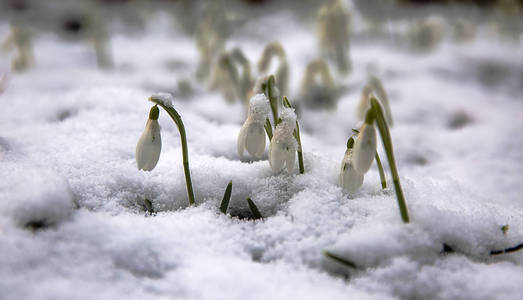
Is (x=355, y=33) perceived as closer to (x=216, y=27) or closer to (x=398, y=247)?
(x=216, y=27)

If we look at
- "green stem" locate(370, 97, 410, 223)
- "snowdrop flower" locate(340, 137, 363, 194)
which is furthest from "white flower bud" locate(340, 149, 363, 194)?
"green stem" locate(370, 97, 410, 223)

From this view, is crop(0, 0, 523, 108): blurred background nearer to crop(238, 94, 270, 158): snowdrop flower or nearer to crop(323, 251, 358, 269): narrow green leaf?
crop(238, 94, 270, 158): snowdrop flower

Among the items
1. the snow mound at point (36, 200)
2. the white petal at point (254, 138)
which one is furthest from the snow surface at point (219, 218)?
the white petal at point (254, 138)

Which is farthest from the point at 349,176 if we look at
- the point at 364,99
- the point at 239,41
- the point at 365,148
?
the point at 239,41

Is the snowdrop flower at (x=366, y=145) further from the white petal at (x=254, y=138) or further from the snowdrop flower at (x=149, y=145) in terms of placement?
the snowdrop flower at (x=149, y=145)

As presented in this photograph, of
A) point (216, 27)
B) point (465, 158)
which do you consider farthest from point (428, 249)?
point (216, 27)

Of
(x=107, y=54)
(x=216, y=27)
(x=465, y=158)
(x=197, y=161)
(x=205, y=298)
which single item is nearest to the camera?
(x=205, y=298)

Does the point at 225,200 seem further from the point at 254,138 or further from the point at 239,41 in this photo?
the point at 239,41
